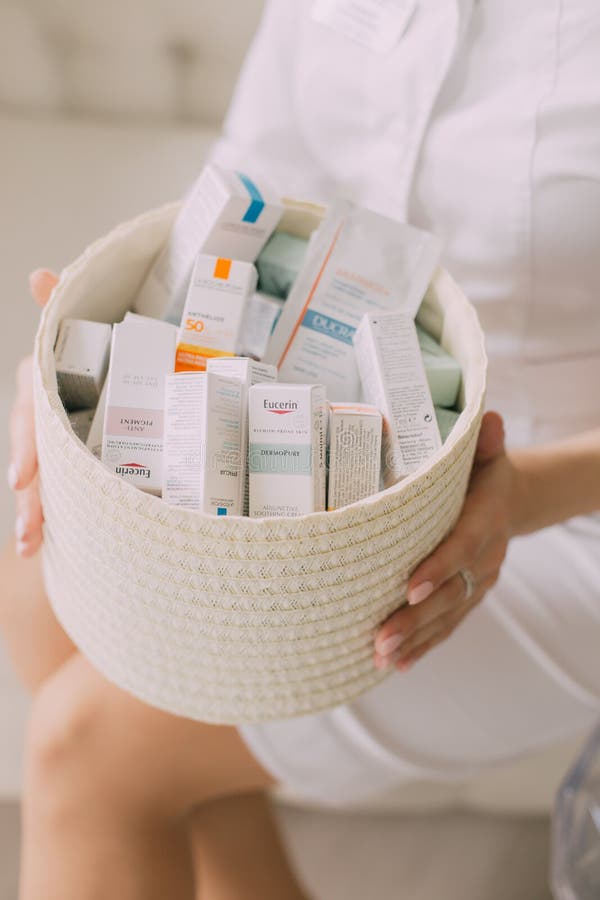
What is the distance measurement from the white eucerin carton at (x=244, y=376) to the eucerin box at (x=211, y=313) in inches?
0.9

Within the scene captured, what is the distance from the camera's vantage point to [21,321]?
967 millimetres

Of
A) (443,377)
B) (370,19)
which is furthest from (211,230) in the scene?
(370,19)

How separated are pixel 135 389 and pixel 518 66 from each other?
1.20 feet

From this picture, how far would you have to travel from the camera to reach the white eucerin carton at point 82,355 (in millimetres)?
437

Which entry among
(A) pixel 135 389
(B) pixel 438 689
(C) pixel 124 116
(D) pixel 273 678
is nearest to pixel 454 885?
(B) pixel 438 689

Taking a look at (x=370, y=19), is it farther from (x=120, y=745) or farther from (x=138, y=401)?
(x=120, y=745)

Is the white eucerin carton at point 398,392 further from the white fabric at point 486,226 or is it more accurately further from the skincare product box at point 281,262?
the white fabric at point 486,226

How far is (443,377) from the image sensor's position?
1.54 feet

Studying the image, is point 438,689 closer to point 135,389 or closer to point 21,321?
point 135,389

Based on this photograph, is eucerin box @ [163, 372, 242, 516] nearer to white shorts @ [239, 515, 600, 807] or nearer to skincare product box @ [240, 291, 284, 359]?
skincare product box @ [240, 291, 284, 359]

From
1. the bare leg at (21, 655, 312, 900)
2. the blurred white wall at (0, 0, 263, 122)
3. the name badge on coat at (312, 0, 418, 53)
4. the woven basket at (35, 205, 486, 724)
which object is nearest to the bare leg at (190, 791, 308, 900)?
the bare leg at (21, 655, 312, 900)

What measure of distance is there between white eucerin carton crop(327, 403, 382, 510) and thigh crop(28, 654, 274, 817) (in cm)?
30

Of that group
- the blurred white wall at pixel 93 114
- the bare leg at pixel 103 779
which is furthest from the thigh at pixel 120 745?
the blurred white wall at pixel 93 114

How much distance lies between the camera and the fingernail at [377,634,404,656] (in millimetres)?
443
